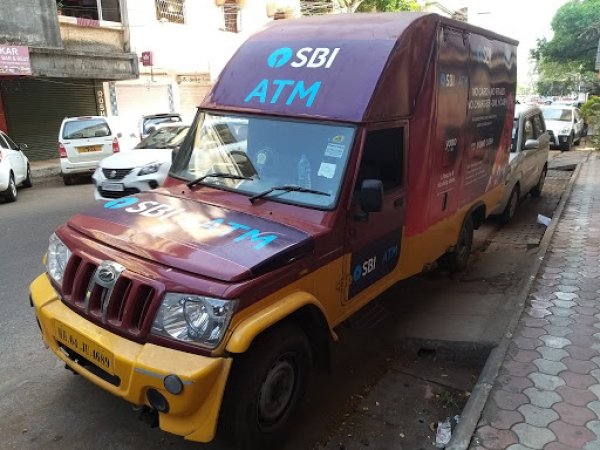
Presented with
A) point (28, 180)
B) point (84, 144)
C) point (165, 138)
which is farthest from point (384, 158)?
point (28, 180)

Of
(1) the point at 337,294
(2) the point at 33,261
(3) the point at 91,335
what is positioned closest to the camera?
(3) the point at 91,335

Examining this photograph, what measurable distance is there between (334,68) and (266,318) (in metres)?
1.90

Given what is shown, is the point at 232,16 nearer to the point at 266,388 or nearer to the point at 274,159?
the point at 274,159

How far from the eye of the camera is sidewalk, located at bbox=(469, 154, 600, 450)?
281 cm

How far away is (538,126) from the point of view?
9000 mm

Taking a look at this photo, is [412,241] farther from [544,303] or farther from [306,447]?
[306,447]

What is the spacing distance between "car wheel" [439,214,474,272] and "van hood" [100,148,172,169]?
522 cm

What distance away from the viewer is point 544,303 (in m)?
4.51

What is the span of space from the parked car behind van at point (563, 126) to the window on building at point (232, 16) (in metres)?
13.3

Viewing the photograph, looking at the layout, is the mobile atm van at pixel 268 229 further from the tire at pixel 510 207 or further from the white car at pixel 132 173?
the white car at pixel 132 173

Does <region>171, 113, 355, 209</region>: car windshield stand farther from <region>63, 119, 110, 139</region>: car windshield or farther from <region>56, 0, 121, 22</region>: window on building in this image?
<region>56, 0, 121, 22</region>: window on building

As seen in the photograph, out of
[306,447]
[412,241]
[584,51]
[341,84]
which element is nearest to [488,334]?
[412,241]

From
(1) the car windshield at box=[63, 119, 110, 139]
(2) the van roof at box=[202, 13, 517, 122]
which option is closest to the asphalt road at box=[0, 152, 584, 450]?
(2) the van roof at box=[202, 13, 517, 122]

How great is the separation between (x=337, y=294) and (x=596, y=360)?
1.91 m
